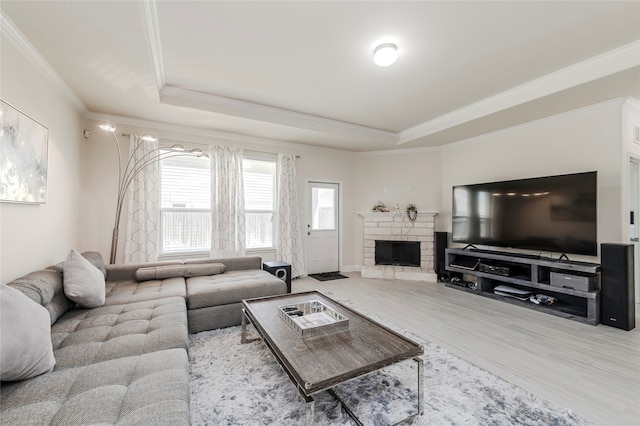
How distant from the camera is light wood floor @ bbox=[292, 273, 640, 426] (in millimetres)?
1799

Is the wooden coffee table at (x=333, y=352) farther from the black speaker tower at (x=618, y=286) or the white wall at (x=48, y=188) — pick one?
the black speaker tower at (x=618, y=286)

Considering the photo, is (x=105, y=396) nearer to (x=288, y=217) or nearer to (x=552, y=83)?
(x=288, y=217)

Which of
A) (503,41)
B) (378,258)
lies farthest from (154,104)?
(378,258)

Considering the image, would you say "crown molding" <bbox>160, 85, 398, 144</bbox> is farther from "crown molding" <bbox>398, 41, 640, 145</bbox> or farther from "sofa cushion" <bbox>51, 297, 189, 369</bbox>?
"sofa cushion" <bbox>51, 297, 189, 369</bbox>

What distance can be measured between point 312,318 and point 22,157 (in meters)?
2.61

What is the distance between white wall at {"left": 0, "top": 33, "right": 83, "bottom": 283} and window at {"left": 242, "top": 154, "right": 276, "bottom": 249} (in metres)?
2.22

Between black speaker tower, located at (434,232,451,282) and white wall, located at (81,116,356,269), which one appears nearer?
white wall, located at (81,116,356,269)

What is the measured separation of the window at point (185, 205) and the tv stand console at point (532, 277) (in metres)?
4.02

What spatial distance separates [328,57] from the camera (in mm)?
2689

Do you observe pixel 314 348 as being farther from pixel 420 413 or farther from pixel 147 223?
pixel 147 223

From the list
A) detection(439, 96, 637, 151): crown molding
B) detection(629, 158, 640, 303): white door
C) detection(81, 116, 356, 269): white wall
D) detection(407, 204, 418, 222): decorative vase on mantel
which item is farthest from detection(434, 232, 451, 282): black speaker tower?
detection(81, 116, 356, 269): white wall

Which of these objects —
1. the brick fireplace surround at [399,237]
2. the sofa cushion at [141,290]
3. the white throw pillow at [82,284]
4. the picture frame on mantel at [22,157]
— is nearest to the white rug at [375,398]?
the sofa cushion at [141,290]

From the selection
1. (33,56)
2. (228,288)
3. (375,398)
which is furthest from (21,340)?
(33,56)

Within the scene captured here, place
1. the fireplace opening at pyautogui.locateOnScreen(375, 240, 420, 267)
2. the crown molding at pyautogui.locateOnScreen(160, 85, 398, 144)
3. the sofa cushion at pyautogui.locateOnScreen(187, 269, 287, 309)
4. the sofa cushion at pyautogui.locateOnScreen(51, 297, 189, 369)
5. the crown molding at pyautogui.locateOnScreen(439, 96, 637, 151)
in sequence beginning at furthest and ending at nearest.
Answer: the fireplace opening at pyautogui.locateOnScreen(375, 240, 420, 267), the crown molding at pyautogui.locateOnScreen(160, 85, 398, 144), the crown molding at pyautogui.locateOnScreen(439, 96, 637, 151), the sofa cushion at pyautogui.locateOnScreen(187, 269, 287, 309), the sofa cushion at pyautogui.locateOnScreen(51, 297, 189, 369)
